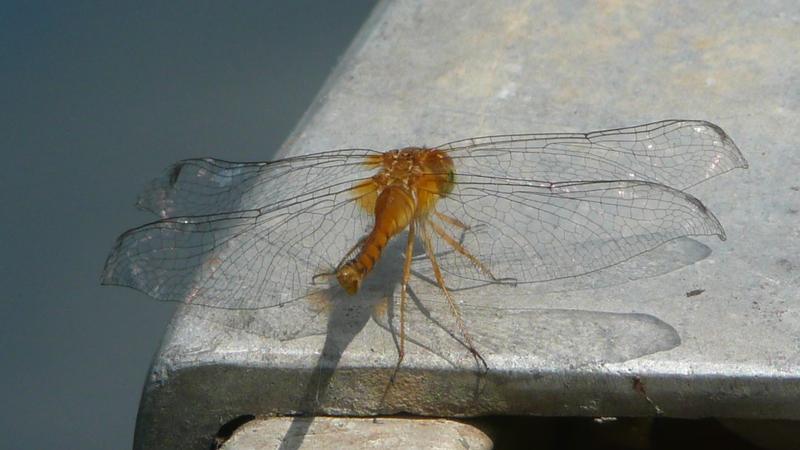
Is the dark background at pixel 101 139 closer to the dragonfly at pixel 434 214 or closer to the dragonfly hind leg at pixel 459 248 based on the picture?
the dragonfly at pixel 434 214

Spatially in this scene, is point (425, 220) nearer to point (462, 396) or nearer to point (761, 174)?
point (462, 396)

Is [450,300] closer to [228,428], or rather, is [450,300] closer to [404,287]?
[404,287]

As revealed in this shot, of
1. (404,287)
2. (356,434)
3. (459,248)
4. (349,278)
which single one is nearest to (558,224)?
(459,248)

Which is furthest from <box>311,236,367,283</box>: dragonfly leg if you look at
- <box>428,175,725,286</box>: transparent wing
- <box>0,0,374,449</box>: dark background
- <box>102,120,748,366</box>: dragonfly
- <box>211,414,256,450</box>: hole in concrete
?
<box>0,0,374,449</box>: dark background

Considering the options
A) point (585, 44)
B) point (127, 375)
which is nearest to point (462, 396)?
point (585, 44)

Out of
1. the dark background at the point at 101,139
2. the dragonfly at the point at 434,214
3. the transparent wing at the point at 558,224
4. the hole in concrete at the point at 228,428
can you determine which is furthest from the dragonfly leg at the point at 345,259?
the dark background at the point at 101,139
